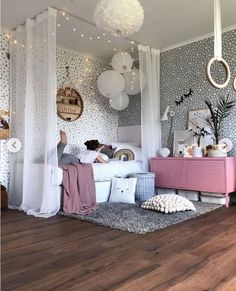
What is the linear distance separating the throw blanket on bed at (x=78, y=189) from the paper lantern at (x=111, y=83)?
1388mm

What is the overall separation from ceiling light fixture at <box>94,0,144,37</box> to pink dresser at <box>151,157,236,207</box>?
219 centimetres

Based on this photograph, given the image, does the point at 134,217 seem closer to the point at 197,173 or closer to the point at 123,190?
the point at 123,190

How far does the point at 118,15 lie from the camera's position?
90.3 inches

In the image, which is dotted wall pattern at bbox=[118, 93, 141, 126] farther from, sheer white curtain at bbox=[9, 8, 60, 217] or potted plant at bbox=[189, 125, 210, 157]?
sheer white curtain at bbox=[9, 8, 60, 217]

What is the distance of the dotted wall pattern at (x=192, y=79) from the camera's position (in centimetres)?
415

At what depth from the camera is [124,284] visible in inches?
59.2

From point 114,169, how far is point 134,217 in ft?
3.88

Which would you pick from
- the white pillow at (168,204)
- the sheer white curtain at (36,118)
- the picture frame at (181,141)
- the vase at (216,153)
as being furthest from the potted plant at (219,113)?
the sheer white curtain at (36,118)

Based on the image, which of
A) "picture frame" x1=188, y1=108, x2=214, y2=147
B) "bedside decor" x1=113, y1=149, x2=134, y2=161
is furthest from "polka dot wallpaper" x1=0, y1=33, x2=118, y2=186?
"picture frame" x1=188, y1=108, x2=214, y2=147

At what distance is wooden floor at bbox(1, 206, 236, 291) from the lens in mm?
1525

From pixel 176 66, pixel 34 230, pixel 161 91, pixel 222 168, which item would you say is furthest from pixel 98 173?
pixel 176 66

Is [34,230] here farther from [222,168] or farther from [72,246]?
[222,168]

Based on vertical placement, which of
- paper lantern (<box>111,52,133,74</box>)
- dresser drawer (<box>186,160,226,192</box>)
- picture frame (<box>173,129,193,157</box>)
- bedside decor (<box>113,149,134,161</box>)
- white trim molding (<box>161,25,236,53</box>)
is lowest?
dresser drawer (<box>186,160,226,192</box>)

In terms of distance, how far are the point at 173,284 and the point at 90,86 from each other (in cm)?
429
